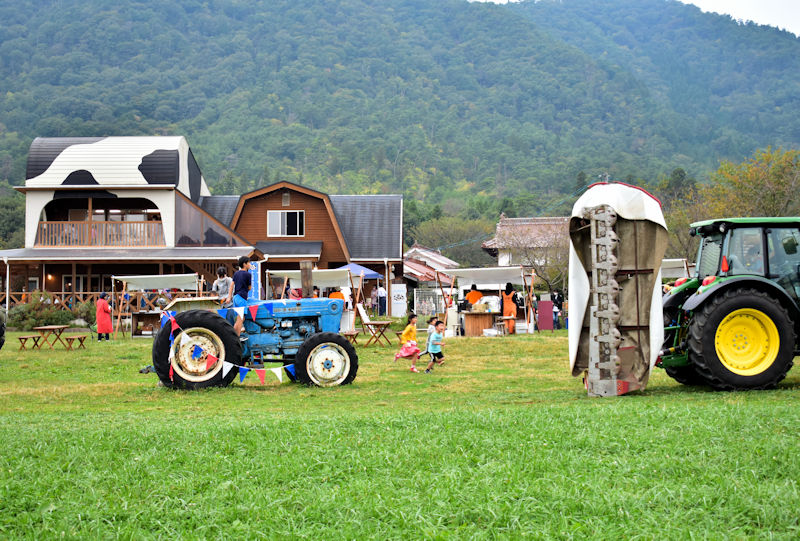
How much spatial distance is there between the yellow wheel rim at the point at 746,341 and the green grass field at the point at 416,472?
26.1 inches

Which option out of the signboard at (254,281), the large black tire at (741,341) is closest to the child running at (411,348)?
the signboard at (254,281)

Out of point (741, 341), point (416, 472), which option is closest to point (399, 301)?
point (741, 341)

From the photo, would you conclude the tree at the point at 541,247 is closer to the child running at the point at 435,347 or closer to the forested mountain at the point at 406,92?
the forested mountain at the point at 406,92

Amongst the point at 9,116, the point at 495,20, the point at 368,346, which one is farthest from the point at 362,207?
the point at 495,20

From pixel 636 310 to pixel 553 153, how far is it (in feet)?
342

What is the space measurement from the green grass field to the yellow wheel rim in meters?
0.66

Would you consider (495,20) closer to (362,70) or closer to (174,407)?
(362,70)

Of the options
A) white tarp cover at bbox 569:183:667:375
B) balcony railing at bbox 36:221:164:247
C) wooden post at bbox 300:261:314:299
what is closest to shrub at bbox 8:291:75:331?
balcony railing at bbox 36:221:164:247

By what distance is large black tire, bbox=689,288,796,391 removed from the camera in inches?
362

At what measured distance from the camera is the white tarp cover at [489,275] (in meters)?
27.9

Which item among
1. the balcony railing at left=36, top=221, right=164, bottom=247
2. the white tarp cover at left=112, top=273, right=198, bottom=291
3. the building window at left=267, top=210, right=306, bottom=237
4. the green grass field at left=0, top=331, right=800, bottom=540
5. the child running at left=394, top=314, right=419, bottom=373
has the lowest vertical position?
the green grass field at left=0, top=331, right=800, bottom=540

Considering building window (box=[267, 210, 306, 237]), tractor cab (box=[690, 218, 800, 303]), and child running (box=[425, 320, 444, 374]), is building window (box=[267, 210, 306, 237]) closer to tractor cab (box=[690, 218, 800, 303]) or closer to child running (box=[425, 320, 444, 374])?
child running (box=[425, 320, 444, 374])

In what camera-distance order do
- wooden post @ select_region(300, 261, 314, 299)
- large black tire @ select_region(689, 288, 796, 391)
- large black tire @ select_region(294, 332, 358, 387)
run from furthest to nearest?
wooden post @ select_region(300, 261, 314, 299), large black tire @ select_region(294, 332, 358, 387), large black tire @ select_region(689, 288, 796, 391)

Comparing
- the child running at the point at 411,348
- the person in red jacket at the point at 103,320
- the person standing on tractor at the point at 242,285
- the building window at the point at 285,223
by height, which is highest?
the building window at the point at 285,223
